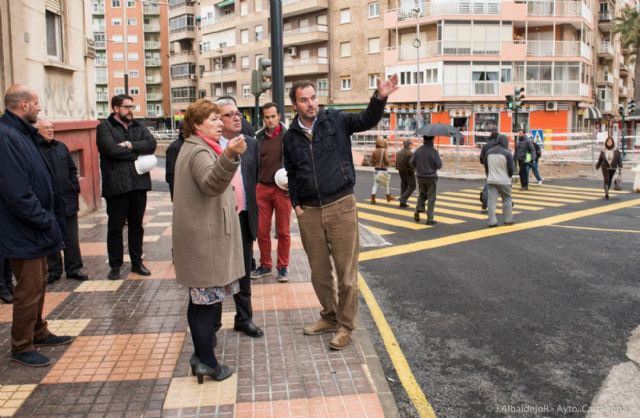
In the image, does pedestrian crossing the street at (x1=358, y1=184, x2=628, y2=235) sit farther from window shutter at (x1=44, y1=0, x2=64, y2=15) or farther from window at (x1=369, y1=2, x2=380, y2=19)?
window at (x1=369, y1=2, x2=380, y2=19)

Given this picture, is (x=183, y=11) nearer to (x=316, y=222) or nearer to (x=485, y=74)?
(x=485, y=74)

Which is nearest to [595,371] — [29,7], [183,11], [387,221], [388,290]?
[388,290]

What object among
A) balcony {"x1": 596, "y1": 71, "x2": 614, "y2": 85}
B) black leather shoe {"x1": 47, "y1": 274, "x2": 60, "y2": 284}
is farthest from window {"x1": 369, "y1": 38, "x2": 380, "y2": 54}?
black leather shoe {"x1": 47, "y1": 274, "x2": 60, "y2": 284}

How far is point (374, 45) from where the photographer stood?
50.8 m

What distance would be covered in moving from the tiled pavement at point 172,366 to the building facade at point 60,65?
5350 millimetres

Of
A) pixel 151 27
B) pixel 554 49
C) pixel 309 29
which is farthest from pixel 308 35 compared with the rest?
A: pixel 151 27

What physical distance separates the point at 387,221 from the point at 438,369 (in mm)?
8275

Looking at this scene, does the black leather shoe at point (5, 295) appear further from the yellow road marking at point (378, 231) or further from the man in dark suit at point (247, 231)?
the yellow road marking at point (378, 231)

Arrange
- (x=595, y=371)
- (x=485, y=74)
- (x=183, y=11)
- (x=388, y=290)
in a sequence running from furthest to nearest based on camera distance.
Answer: (x=183, y=11)
(x=485, y=74)
(x=388, y=290)
(x=595, y=371)

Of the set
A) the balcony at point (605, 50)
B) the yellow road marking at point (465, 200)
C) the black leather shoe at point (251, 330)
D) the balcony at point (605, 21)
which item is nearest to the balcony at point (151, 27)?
the balcony at point (605, 21)

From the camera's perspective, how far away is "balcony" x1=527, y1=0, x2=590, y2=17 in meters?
44.3

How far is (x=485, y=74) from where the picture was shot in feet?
147

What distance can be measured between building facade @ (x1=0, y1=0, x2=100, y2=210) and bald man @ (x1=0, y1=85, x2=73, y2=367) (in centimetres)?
602

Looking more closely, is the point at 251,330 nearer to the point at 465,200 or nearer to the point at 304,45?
the point at 465,200
